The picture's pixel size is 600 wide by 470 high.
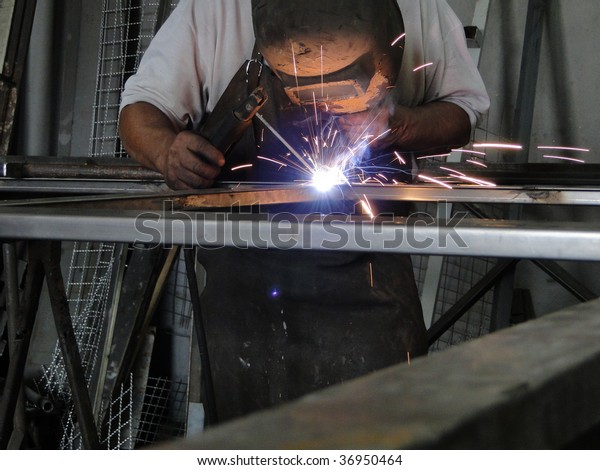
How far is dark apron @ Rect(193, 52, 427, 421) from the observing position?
167 cm

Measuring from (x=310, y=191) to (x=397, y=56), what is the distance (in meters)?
0.32

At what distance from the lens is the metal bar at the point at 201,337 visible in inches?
65.1

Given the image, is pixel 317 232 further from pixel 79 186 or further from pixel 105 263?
pixel 105 263

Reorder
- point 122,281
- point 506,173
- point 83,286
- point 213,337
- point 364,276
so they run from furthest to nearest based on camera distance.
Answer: point 83,286 → point 122,281 → point 506,173 → point 213,337 → point 364,276

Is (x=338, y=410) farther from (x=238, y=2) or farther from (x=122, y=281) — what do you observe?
(x=122, y=281)

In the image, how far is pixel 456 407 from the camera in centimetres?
32

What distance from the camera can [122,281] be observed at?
3066 millimetres

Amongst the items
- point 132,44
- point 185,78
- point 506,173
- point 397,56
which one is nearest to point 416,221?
point 397,56

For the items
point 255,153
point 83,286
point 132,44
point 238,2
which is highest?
point 132,44

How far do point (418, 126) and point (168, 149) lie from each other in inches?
23.0

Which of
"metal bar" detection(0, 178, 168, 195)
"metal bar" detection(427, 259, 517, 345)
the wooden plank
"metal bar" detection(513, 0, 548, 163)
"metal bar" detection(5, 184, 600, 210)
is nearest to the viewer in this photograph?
the wooden plank

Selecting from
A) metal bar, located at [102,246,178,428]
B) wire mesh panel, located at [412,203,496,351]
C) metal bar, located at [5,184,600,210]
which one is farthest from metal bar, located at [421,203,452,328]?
metal bar, located at [5,184,600,210]

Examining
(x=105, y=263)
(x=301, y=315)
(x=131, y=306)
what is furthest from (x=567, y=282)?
(x=105, y=263)

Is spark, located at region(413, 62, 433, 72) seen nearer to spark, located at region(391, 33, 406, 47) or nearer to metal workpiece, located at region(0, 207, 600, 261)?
spark, located at region(391, 33, 406, 47)
